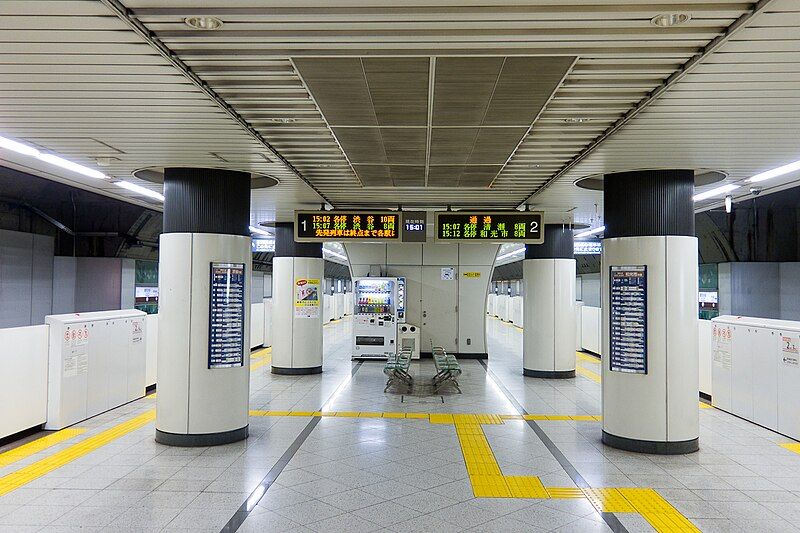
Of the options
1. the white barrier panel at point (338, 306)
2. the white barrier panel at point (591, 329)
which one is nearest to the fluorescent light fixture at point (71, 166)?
the white barrier panel at point (591, 329)

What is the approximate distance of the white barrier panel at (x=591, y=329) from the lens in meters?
16.0

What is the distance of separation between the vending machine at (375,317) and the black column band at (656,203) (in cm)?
891

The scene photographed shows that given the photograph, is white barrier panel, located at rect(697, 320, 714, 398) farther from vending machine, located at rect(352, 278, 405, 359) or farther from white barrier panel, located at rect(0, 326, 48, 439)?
white barrier panel, located at rect(0, 326, 48, 439)

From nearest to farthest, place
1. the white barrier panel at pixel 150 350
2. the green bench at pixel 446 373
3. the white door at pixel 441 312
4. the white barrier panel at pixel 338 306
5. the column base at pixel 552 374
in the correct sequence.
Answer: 1. the white barrier panel at pixel 150 350
2. the green bench at pixel 446 373
3. the column base at pixel 552 374
4. the white door at pixel 441 312
5. the white barrier panel at pixel 338 306

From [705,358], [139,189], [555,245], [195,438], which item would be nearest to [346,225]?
[139,189]

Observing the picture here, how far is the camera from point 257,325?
663 inches

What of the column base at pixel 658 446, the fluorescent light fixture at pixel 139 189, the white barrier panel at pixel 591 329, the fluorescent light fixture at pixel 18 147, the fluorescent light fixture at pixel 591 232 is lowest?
the column base at pixel 658 446

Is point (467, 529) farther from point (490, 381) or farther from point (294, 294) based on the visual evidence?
point (294, 294)

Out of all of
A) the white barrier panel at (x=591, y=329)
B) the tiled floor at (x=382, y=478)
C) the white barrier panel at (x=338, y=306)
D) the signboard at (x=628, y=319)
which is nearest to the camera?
the tiled floor at (x=382, y=478)

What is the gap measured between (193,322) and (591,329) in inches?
506

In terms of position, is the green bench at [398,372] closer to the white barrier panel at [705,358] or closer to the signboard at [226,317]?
the signboard at [226,317]

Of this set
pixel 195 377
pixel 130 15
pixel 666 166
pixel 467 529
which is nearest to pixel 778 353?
pixel 666 166

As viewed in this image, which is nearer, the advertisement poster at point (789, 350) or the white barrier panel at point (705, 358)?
the advertisement poster at point (789, 350)

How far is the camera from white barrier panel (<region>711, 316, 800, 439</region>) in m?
7.30
